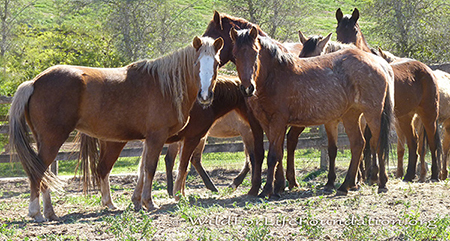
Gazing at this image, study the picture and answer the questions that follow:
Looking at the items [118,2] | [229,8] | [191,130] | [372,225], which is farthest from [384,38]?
[372,225]

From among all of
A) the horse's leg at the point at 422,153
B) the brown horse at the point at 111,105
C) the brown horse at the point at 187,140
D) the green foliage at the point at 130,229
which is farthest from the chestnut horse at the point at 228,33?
the green foliage at the point at 130,229

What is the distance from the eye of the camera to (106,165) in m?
6.88

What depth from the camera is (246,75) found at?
614cm

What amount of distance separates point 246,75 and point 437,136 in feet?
14.7

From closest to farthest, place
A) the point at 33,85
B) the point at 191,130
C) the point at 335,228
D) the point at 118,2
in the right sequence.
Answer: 1. the point at 335,228
2. the point at 33,85
3. the point at 191,130
4. the point at 118,2

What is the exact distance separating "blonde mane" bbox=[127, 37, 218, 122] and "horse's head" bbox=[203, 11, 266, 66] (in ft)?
4.04

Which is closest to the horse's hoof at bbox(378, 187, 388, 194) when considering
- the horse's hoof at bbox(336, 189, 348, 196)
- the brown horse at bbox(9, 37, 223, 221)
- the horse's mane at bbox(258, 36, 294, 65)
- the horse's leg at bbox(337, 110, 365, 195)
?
the horse's leg at bbox(337, 110, 365, 195)

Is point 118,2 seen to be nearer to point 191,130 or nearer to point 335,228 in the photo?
point 191,130

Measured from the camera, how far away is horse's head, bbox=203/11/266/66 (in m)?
7.59

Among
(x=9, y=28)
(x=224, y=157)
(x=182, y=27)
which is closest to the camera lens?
(x=224, y=157)

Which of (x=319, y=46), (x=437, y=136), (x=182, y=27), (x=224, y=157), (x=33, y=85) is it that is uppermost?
(x=182, y=27)

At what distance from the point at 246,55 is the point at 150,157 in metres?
1.74

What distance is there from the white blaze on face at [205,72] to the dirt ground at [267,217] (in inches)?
51.7

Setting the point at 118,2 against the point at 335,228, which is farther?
the point at 118,2
